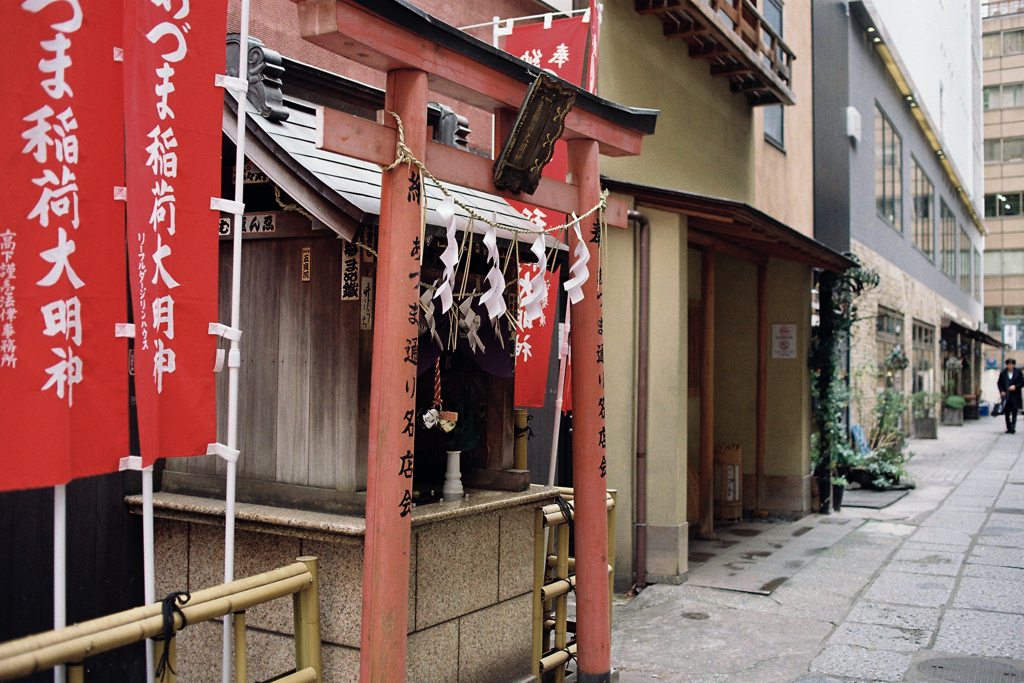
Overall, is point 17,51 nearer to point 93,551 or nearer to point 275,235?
point 275,235

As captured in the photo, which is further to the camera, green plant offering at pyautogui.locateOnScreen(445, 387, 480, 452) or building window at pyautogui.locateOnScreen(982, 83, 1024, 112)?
building window at pyautogui.locateOnScreen(982, 83, 1024, 112)

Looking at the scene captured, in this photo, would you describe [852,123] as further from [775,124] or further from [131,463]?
[131,463]

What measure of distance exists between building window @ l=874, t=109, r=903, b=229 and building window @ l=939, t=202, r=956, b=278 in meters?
10.2

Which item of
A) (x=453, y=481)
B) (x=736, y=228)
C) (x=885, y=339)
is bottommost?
(x=453, y=481)

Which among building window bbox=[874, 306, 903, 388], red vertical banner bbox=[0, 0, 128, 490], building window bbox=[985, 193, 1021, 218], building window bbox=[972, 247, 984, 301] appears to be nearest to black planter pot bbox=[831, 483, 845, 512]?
building window bbox=[874, 306, 903, 388]

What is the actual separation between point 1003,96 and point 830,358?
4509cm

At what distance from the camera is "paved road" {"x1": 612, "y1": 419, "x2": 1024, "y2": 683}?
261 inches

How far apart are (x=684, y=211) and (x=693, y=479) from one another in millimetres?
4369

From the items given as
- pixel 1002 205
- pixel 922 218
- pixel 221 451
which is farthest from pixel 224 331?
pixel 1002 205

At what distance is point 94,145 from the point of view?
3.65m

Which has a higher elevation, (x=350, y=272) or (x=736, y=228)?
(x=736, y=228)

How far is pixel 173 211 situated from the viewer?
154 inches

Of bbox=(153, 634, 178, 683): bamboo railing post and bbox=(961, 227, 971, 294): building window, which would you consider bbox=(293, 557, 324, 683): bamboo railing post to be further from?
bbox=(961, 227, 971, 294): building window

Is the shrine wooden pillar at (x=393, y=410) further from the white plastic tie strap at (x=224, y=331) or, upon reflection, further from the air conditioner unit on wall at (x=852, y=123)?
the air conditioner unit on wall at (x=852, y=123)
